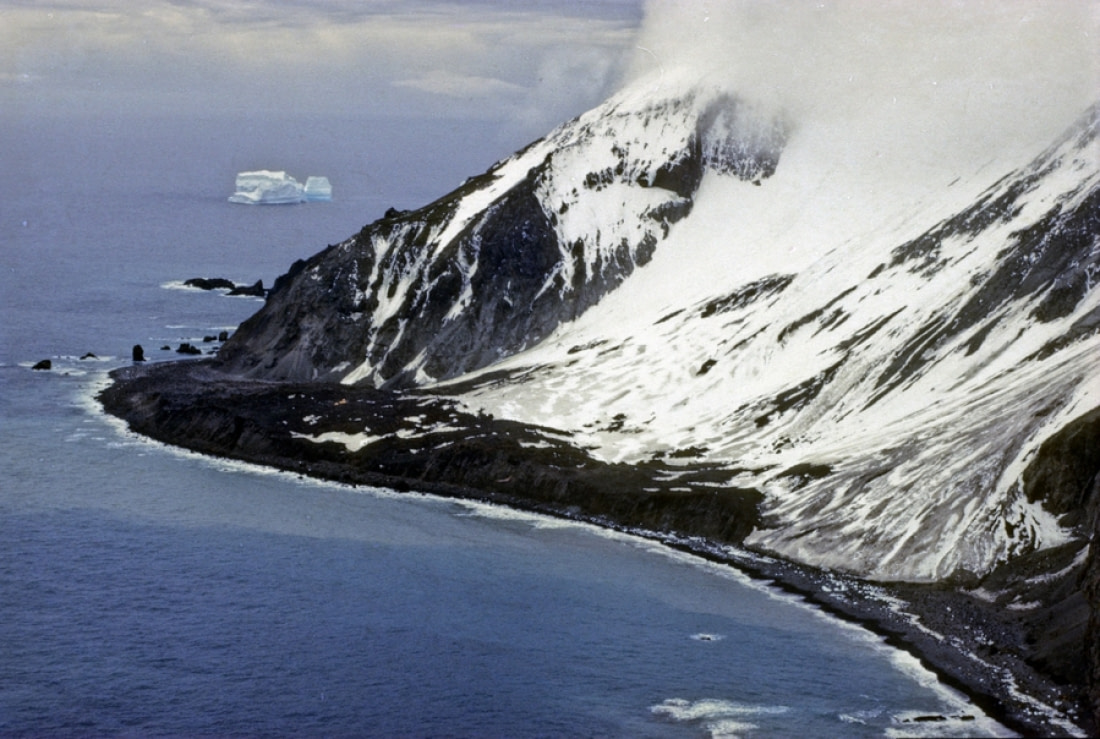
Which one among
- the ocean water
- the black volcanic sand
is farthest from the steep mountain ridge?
the ocean water

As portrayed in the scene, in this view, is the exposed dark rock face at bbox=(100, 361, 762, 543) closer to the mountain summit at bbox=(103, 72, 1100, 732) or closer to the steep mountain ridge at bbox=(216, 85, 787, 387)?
the mountain summit at bbox=(103, 72, 1100, 732)

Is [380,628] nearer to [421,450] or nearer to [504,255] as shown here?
[421,450]

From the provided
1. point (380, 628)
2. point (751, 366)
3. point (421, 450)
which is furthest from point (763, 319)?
point (380, 628)

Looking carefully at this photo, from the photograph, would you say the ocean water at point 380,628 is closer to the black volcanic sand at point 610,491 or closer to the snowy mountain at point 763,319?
the black volcanic sand at point 610,491

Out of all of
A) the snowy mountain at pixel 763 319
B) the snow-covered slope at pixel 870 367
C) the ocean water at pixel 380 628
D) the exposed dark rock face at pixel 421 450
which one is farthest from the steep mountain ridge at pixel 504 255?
the ocean water at pixel 380 628

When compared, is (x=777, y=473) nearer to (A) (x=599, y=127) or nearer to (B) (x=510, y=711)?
(B) (x=510, y=711)

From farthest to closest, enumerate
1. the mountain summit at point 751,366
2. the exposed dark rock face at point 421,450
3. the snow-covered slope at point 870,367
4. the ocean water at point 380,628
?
the exposed dark rock face at point 421,450, the snow-covered slope at point 870,367, the mountain summit at point 751,366, the ocean water at point 380,628
